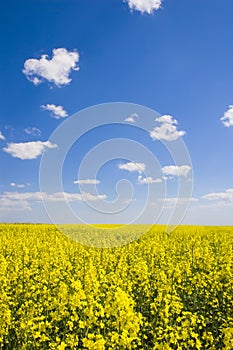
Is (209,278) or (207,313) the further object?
(209,278)

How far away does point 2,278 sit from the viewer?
25.5ft

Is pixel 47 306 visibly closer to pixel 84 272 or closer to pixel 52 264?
pixel 84 272

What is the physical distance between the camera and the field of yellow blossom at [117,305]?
17.0ft

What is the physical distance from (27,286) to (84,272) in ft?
4.27

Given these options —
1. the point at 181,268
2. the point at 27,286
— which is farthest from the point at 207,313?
the point at 27,286

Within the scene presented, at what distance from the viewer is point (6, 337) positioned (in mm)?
6316

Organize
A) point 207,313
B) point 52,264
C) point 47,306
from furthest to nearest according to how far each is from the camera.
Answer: point 52,264 < point 207,313 < point 47,306

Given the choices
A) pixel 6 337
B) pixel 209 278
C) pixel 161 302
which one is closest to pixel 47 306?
pixel 6 337

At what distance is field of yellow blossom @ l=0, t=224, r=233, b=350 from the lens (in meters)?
5.17

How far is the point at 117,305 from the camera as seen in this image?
16.6 ft

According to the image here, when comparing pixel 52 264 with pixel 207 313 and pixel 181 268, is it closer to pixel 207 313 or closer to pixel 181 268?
pixel 181 268

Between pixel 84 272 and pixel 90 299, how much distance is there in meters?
2.54

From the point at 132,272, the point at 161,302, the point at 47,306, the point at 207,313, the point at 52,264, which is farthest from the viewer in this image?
the point at 52,264

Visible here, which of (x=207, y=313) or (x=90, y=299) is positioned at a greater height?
(x=90, y=299)
